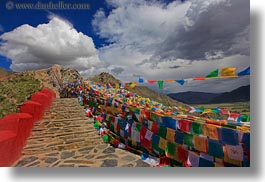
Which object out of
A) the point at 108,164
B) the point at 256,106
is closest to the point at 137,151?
the point at 108,164

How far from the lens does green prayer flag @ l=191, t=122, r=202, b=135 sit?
2.78 metres

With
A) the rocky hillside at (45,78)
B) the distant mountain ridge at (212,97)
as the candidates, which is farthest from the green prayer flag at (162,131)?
the rocky hillside at (45,78)

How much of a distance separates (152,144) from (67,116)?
2.62 metres

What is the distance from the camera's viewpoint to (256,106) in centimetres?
314

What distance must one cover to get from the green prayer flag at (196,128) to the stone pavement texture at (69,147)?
0.91 meters

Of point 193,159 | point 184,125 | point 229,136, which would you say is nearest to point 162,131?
point 184,125

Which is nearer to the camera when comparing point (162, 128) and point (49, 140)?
point (162, 128)

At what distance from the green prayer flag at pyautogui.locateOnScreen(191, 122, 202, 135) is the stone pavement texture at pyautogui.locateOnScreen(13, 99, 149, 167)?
0.91 metres

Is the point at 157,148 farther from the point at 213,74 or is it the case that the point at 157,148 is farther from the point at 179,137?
the point at 213,74

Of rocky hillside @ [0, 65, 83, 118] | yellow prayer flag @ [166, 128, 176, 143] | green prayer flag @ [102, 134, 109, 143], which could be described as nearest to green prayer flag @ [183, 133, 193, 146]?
yellow prayer flag @ [166, 128, 176, 143]

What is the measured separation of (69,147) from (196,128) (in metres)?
2.30

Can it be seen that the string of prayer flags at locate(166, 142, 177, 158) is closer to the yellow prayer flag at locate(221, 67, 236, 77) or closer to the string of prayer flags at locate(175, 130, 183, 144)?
the string of prayer flags at locate(175, 130, 183, 144)

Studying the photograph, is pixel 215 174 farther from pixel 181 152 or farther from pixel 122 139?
pixel 122 139

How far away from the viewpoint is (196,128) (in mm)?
2820
